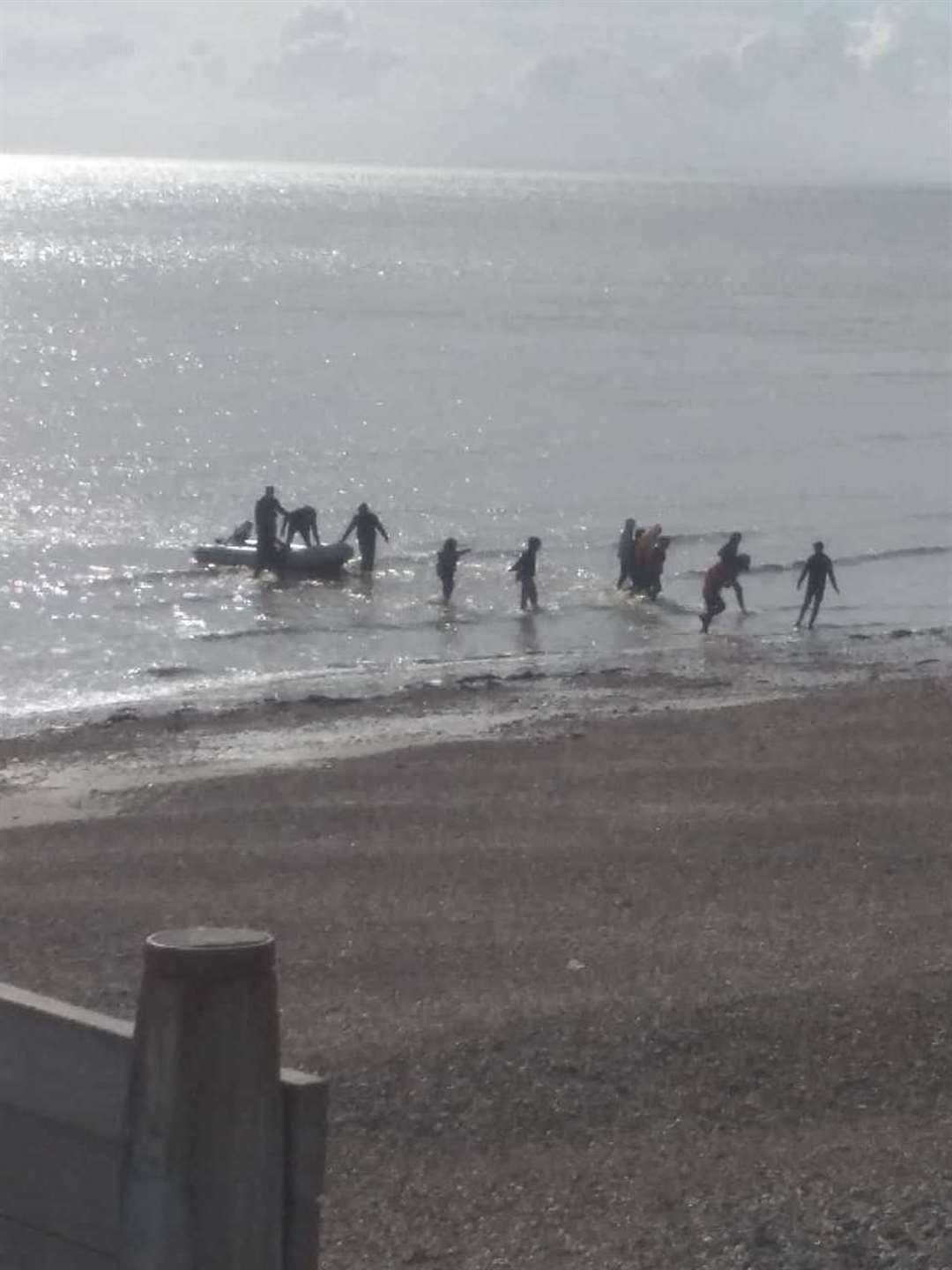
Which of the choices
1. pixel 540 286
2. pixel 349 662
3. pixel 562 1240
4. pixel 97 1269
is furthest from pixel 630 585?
pixel 540 286

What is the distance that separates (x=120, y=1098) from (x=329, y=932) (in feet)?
24.3

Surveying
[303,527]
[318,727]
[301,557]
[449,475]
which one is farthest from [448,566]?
[449,475]

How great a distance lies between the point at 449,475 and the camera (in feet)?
145

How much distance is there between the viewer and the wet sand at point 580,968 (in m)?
6.77

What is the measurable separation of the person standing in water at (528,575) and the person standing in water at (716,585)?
95.2 inches

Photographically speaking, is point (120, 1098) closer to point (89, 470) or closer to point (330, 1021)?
point (330, 1021)

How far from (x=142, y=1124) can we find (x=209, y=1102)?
0.47 feet

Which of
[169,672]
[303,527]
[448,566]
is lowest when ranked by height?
[169,672]

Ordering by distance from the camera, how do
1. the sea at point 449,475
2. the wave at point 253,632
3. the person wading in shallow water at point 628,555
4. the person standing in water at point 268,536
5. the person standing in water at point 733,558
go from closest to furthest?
the sea at point 449,475 < the wave at point 253,632 < the person standing in water at point 733,558 < the person wading in shallow water at point 628,555 < the person standing in water at point 268,536

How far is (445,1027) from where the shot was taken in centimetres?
851

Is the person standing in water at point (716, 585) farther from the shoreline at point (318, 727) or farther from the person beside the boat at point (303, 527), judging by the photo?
the person beside the boat at point (303, 527)

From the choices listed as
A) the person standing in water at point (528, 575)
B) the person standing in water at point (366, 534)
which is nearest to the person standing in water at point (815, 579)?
the person standing in water at point (528, 575)

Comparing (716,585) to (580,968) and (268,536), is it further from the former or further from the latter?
(580,968)

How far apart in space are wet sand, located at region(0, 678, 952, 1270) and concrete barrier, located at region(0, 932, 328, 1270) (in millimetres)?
3197
